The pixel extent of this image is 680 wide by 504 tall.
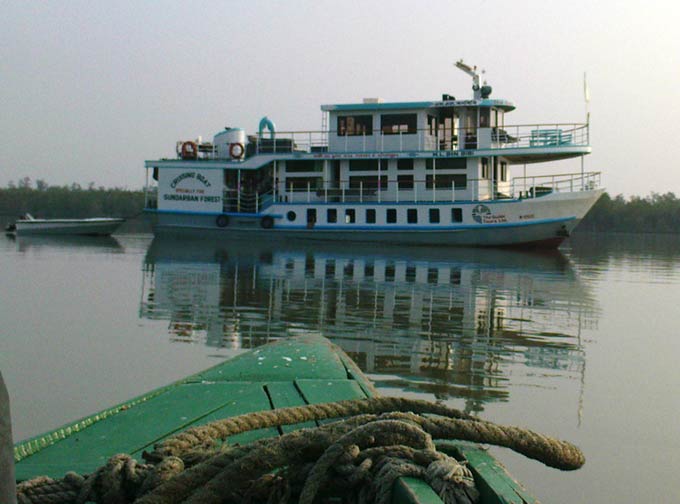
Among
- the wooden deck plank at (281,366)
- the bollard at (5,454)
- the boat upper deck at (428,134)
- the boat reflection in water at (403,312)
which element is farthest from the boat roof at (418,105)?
the bollard at (5,454)

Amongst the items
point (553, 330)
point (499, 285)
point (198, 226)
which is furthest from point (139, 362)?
point (198, 226)

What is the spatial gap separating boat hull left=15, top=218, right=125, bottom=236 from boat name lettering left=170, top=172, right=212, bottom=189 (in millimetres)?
3315

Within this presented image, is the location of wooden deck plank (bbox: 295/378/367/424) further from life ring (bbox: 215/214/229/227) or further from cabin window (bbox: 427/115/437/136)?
life ring (bbox: 215/214/229/227)

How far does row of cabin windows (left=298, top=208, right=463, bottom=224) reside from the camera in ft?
77.6

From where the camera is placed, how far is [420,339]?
24.1 ft

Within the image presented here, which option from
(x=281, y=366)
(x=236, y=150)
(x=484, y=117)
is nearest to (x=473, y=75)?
(x=484, y=117)

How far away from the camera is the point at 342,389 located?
3.11 metres

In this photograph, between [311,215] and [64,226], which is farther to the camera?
[64,226]

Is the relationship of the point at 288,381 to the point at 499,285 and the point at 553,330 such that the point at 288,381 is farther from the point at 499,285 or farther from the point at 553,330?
the point at 499,285

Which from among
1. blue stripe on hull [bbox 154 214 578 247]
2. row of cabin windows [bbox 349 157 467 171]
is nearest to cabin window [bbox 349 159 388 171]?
row of cabin windows [bbox 349 157 467 171]

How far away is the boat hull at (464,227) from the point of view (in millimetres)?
22938

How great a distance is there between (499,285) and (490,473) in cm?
1086

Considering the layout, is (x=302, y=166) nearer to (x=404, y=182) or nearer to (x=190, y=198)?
(x=404, y=182)

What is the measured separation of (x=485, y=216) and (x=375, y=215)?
11.0ft
